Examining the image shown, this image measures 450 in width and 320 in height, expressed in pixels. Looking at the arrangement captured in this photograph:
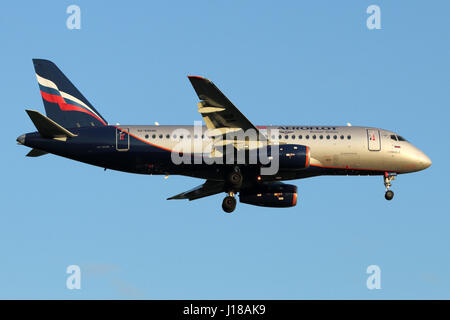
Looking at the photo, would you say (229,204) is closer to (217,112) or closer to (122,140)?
Result: (217,112)

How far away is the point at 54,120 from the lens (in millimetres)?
59781

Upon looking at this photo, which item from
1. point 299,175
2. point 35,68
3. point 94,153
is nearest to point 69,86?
point 35,68

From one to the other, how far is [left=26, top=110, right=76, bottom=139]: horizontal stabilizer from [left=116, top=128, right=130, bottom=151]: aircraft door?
3.07 meters

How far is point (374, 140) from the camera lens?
59.2 m

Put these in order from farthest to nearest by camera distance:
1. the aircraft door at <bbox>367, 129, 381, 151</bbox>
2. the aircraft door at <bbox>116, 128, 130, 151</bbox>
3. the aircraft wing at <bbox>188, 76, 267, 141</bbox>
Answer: the aircraft door at <bbox>367, 129, 381, 151</bbox> < the aircraft door at <bbox>116, 128, 130, 151</bbox> < the aircraft wing at <bbox>188, 76, 267, 141</bbox>

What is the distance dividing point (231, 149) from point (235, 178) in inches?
79.0

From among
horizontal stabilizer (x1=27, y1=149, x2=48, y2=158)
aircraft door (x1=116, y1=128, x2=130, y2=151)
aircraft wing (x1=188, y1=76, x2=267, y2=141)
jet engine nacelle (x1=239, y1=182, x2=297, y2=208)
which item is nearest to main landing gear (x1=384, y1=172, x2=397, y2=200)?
jet engine nacelle (x1=239, y1=182, x2=297, y2=208)

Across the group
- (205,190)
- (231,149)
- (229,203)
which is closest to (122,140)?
(231,149)

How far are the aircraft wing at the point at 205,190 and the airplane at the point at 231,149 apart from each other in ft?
9.71

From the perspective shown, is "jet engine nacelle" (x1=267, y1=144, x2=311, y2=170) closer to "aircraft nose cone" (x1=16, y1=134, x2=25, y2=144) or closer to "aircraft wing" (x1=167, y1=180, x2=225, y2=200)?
"aircraft wing" (x1=167, y1=180, x2=225, y2=200)

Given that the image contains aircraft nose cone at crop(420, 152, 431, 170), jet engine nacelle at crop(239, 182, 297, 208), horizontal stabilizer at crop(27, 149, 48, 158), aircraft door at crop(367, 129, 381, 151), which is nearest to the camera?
horizontal stabilizer at crop(27, 149, 48, 158)

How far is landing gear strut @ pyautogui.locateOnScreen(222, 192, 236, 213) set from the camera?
58156mm

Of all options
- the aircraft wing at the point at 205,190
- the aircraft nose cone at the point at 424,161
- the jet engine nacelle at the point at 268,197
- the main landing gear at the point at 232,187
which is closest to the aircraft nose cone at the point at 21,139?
the aircraft wing at the point at 205,190

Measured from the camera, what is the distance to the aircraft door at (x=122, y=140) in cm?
5709
